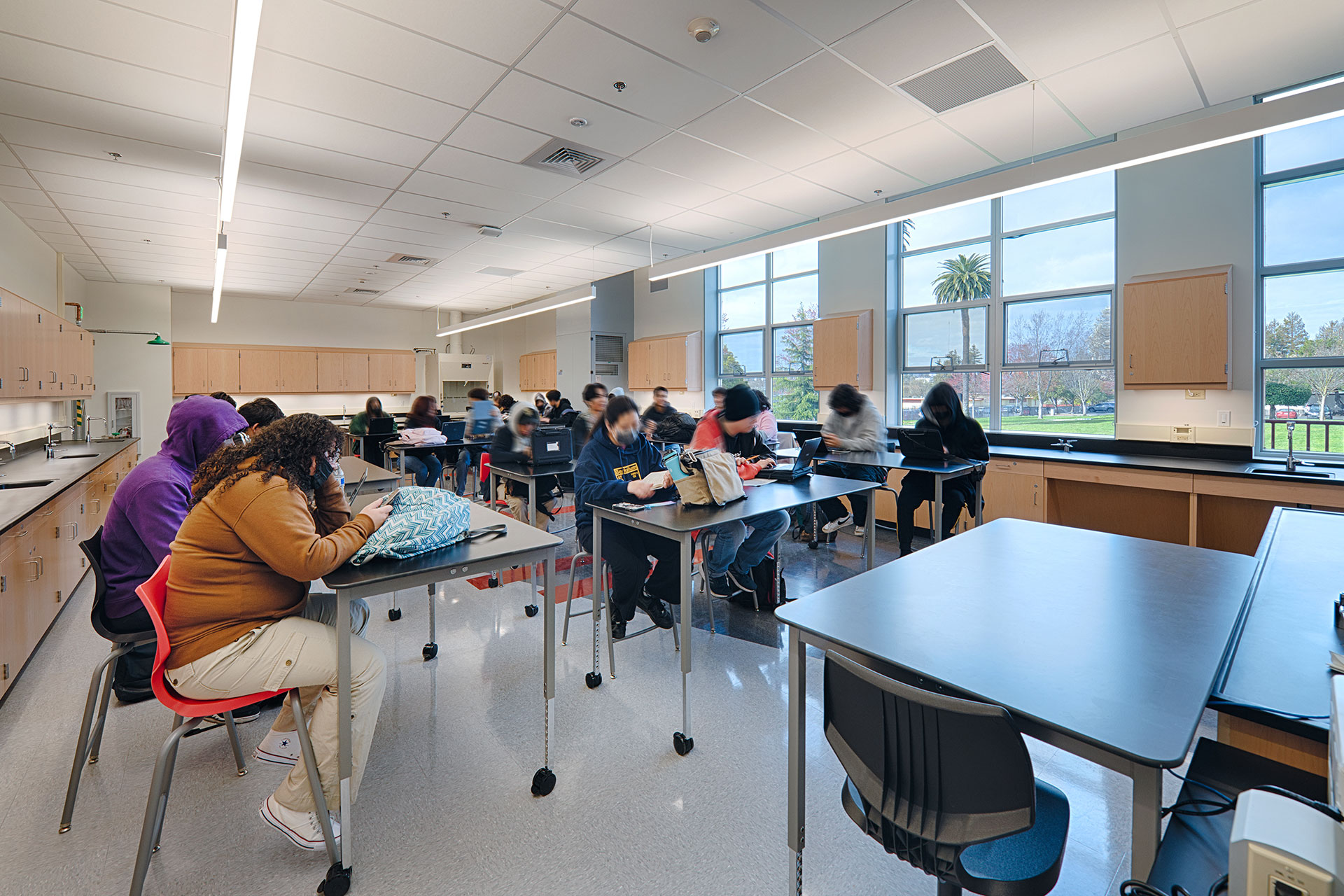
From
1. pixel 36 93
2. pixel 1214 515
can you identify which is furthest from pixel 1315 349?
pixel 36 93

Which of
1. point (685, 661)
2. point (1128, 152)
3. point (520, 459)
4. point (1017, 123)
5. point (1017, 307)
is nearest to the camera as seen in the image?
point (685, 661)

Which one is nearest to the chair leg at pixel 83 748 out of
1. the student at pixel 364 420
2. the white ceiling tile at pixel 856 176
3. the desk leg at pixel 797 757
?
the desk leg at pixel 797 757

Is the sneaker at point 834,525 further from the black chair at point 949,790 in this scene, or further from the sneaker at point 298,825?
the sneaker at point 298,825

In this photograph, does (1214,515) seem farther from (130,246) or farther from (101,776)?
(130,246)

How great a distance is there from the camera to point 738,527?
311cm

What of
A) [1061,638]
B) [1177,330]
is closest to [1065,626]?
[1061,638]

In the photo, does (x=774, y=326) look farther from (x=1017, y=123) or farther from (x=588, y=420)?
(x=1017, y=123)

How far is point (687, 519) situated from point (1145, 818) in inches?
65.8

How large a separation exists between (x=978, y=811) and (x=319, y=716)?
5.51ft

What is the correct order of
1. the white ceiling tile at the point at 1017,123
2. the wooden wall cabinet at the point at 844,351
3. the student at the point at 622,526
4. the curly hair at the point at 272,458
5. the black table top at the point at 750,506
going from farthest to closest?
the wooden wall cabinet at the point at 844,351 → the white ceiling tile at the point at 1017,123 → the student at the point at 622,526 → the black table top at the point at 750,506 → the curly hair at the point at 272,458

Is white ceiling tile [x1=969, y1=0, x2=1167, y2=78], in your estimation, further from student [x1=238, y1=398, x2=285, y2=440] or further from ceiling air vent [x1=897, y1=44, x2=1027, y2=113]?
student [x1=238, y1=398, x2=285, y2=440]

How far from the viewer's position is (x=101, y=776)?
2.04 metres

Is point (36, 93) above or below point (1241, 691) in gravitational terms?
above

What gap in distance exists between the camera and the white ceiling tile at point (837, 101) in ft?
10.3
